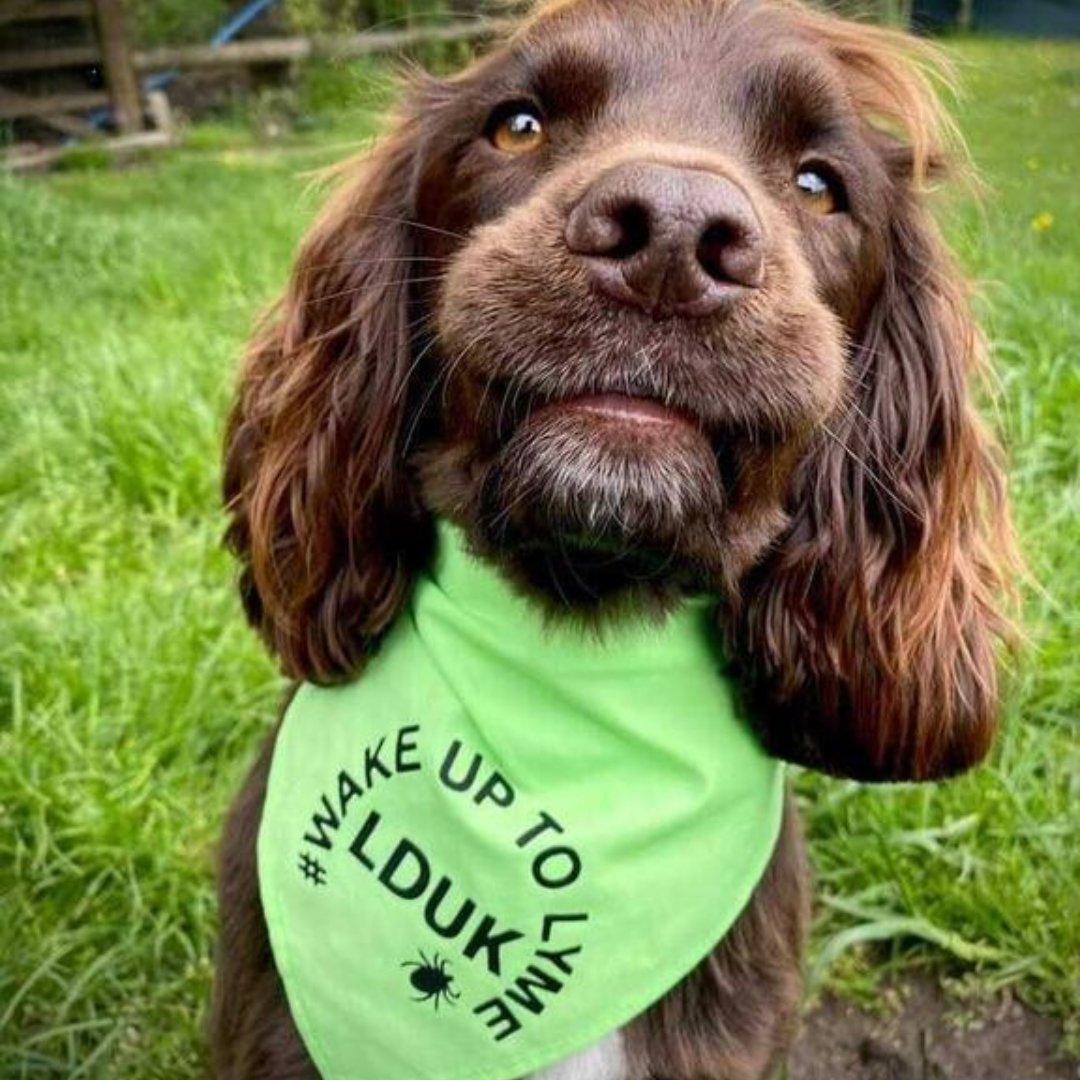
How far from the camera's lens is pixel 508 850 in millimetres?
1765

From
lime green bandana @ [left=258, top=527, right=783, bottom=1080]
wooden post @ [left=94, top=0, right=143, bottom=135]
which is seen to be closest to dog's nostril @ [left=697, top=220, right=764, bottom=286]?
lime green bandana @ [left=258, top=527, right=783, bottom=1080]

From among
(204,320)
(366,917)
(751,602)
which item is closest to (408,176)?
(751,602)

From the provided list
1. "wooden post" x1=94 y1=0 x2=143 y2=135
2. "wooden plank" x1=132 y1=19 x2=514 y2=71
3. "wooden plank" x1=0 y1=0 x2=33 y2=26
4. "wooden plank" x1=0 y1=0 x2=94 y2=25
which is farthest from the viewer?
"wooden plank" x1=132 y1=19 x2=514 y2=71

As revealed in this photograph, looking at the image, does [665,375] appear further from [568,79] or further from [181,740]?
[181,740]

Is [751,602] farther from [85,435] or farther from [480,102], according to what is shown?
[85,435]

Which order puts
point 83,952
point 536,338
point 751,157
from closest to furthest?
1. point 536,338
2. point 751,157
3. point 83,952

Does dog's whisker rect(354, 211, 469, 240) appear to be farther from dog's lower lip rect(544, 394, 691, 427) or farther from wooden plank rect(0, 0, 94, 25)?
wooden plank rect(0, 0, 94, 25)

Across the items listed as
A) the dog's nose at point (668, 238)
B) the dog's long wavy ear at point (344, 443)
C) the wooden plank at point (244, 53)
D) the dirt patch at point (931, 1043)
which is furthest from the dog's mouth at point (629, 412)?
the wooden plank at point (244, 53)

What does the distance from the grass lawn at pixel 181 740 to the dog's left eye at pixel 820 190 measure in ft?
1.31

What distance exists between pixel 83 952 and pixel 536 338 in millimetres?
1431

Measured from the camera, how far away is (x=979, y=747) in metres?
1.92

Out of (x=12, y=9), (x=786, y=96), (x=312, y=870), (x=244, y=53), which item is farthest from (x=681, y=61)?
(x=244, y=53)

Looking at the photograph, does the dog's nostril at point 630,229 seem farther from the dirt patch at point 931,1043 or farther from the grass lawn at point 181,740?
the dirt patch at point 931,1043

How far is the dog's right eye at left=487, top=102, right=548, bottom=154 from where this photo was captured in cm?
163
